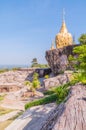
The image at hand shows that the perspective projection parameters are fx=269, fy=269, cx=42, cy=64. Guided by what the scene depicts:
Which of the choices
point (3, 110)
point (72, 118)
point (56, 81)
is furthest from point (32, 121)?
point (56, 81)

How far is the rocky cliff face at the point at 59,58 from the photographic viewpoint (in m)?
35.8

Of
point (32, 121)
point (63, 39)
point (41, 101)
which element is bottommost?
point (32, 121)

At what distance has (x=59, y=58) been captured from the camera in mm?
36406

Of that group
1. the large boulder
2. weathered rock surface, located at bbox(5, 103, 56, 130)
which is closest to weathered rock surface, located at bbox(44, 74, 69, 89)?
the large boulder

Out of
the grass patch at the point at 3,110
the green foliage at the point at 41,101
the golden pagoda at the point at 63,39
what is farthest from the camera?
the golden pagoda at the point at 63,39

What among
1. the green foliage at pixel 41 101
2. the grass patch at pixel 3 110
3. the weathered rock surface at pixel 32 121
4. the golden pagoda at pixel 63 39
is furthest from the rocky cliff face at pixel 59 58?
the weathered rock surface at pixel 32 121

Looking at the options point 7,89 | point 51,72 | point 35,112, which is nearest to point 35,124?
point 35,112

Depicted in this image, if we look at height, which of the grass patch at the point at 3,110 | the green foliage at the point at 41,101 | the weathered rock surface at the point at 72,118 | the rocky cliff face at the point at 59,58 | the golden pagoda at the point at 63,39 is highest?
the golden pagoda at the point at 63,39

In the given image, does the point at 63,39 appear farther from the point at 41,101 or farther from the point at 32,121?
the point at 32,121

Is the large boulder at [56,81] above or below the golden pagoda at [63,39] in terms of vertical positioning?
below

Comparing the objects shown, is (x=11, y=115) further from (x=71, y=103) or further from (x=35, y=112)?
(x=71, y=103)

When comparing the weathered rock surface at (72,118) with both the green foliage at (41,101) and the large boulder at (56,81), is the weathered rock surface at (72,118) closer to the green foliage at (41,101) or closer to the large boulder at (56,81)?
the green foliage at (41,101)

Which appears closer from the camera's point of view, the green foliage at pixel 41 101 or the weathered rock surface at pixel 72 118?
the weathered rock surface at pixel 72 118

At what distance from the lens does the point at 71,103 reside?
20.8ft
